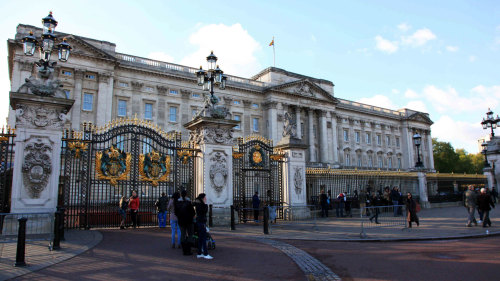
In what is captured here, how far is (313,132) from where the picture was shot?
55.8 m

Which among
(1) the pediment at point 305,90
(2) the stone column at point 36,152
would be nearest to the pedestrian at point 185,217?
(2) the stone column at point 36,152

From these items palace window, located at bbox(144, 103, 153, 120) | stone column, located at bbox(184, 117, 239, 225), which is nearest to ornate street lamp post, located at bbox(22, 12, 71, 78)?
stone column, located at bbox(184, 117, 239, 225)

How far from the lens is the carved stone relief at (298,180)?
54.0ft

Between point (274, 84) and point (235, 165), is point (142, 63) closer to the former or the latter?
point (274, 84)

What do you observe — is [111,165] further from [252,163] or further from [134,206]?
[252,163]

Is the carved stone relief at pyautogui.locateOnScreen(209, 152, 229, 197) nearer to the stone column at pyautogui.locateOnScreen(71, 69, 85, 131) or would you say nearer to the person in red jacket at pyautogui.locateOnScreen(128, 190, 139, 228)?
the person in red jacket at pyautogui.locateOnScreen(128, 190, 139, 228)

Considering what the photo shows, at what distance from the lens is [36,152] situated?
416 inches

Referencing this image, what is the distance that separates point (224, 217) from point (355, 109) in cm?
5455

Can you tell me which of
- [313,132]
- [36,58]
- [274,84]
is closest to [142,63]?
[36,58]

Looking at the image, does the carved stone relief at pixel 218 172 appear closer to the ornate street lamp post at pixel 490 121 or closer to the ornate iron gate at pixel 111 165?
the ornate iron gate at pixel 111 165

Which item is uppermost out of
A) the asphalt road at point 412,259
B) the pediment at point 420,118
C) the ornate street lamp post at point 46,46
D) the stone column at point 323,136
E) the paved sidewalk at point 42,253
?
the pediment at point 420,118

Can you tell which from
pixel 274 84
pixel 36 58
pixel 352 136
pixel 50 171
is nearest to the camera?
pixel 50 171

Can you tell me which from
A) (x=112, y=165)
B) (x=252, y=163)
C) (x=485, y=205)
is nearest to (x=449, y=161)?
(x=485, y=205)

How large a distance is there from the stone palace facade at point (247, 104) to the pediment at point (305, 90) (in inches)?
5.9
